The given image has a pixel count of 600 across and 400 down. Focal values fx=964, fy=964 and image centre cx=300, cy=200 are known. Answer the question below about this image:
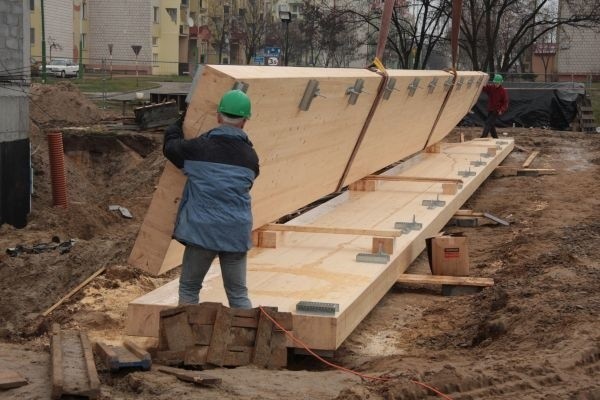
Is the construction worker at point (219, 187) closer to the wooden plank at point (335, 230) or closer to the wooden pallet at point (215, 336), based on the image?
the wooden pallet at point (215, 336)

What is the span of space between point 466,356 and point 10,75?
9.66 m

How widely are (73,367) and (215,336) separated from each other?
108cm

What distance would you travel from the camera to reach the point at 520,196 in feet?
51.3

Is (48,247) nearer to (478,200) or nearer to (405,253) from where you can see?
(405,253)

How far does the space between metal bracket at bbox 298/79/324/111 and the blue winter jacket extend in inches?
88.3

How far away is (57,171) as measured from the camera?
1479 centimetres

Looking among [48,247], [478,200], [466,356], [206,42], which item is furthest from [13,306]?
[206,42]

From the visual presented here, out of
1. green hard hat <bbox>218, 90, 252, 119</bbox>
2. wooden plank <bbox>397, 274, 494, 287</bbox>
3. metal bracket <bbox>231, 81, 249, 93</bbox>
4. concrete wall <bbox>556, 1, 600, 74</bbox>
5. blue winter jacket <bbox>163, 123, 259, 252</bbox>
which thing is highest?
concrete wall <bbox>556, 1, 600, 74</bbox>

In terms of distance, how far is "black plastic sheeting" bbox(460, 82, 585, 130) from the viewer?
99.1 ft

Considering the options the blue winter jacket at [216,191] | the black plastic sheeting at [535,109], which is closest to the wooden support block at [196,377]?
the blue winter jacket at [216,191]

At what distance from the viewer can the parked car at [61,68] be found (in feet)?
148

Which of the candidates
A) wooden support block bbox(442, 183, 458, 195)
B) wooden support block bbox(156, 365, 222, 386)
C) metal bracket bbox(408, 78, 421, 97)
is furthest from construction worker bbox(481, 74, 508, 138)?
wooden support block bbox(156, 365, 222, 386)

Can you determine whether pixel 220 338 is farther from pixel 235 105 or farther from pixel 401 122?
pixel 401 122

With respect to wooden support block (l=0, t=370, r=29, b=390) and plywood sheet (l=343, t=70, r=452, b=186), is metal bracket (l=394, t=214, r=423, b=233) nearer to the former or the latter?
plywood sheet (l=343, t=70, r=452, b=186)
